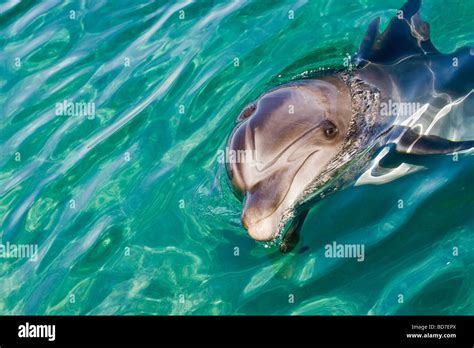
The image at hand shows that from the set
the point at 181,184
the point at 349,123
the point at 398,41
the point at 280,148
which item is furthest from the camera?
the point at 398,41

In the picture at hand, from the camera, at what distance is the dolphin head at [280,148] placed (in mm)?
6402

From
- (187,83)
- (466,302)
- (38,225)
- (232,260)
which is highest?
(187,83)

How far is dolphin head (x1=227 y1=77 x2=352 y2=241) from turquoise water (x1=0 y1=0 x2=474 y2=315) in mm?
487

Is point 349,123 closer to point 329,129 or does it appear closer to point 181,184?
point 329,129

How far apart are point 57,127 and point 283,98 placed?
3.85m

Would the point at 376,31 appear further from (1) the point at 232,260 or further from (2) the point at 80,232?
(2) the point at 80,232

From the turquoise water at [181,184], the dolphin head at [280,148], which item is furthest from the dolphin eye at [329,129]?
the turquoise water at [181,184]

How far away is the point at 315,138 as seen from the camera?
7.02 m

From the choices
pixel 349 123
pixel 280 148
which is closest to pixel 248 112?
pixel 280 148

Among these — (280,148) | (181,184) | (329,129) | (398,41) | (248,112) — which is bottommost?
(181,184)

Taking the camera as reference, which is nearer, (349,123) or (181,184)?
(349,123)

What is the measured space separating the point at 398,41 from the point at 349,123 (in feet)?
5.62

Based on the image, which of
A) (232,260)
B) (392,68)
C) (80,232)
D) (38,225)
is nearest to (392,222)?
(232,260)

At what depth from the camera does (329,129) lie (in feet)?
23.3
